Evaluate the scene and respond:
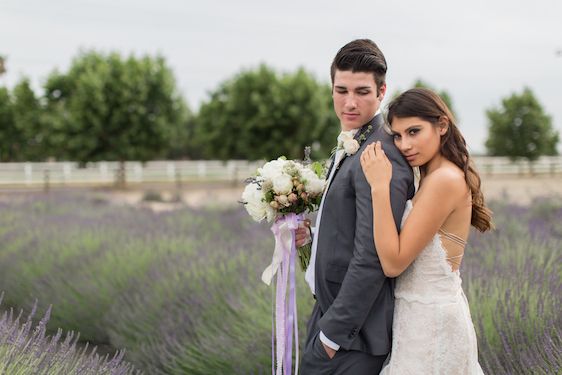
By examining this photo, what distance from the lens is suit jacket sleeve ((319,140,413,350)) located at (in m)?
2.27

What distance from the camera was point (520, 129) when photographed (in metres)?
55.1

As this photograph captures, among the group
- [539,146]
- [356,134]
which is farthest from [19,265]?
[539,146]

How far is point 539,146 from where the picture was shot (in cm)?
5441

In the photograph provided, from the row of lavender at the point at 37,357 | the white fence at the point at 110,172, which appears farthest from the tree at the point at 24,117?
the row of lavender at the point at 37,357

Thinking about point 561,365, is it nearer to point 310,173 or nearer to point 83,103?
point 310,173

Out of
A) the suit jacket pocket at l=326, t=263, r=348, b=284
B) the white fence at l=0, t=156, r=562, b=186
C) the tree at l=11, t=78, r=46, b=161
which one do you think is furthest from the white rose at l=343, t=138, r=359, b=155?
the tree at l=11, t=78, r=46, b=161

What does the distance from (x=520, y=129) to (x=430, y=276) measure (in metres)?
56.2

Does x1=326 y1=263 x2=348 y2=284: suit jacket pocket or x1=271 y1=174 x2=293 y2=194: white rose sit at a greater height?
x1=271 y1=174 x2=293 y2=194: white rose

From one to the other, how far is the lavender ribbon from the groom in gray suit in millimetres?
199

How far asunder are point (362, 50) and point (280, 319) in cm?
117

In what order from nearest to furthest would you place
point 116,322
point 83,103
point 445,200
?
point 445,200 < point 116,322 < point 83,103

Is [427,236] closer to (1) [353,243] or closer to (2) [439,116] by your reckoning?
(1) [353,243]

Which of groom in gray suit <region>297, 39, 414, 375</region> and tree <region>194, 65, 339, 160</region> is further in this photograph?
tree <region>194, 65, 339, 160</region>

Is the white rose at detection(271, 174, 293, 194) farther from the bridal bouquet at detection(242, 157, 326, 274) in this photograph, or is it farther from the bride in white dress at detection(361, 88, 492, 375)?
the bride in white dress at detection(361, 88, 492, 375)
